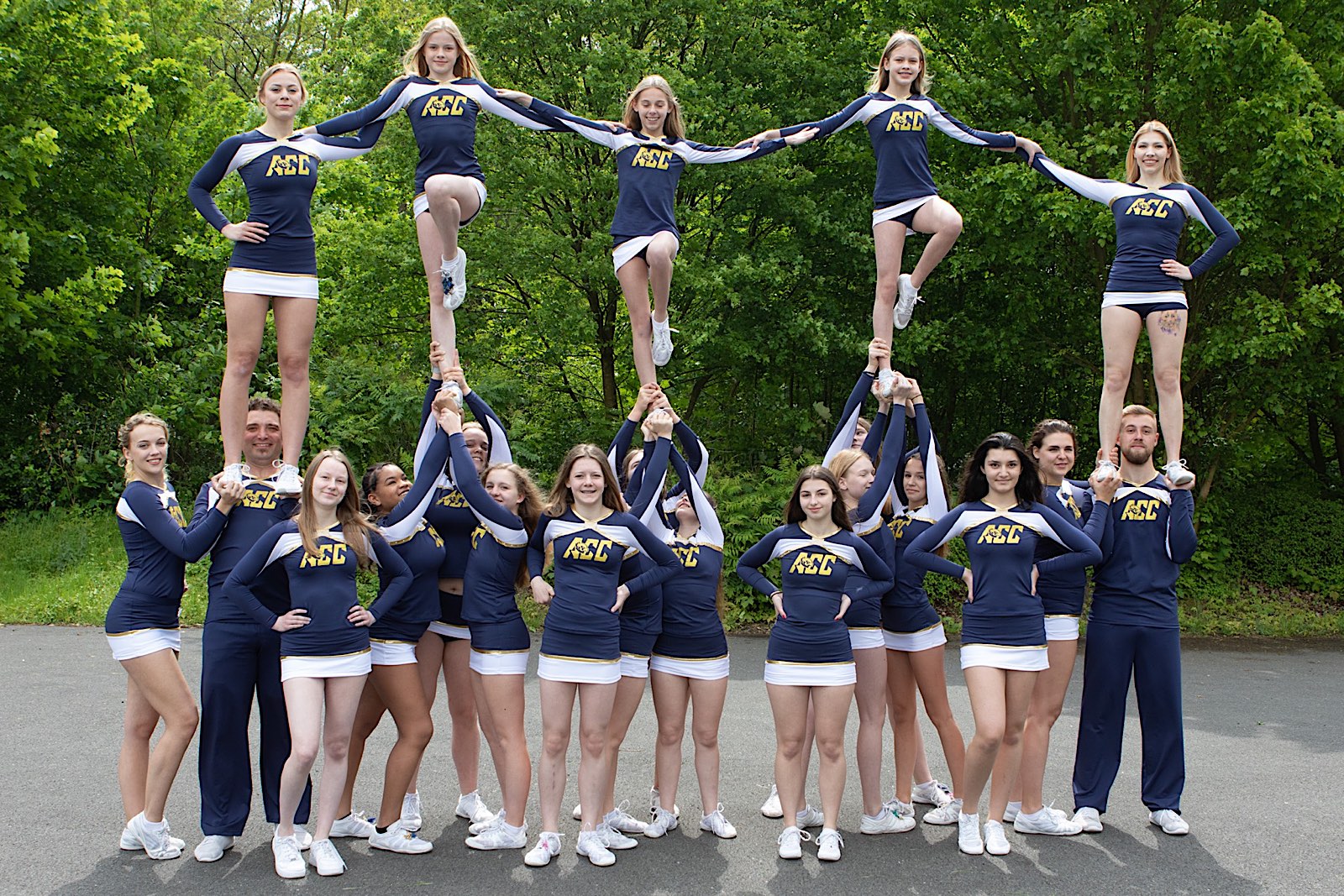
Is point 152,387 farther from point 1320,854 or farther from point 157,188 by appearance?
point 1320,854

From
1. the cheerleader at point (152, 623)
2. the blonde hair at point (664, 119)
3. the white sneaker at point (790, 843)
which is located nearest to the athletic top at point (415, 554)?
Result: the cheerleader at point (152, 623)

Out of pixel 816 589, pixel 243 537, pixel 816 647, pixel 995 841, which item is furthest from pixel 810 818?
pixel 243 537

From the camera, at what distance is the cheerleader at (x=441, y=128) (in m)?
5.97

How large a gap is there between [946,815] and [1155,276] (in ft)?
10.3

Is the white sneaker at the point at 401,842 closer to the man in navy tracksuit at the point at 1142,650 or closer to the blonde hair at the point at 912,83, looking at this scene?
the man in navy tracksuit at the point at 1142,650

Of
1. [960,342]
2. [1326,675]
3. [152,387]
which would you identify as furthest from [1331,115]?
[152,387]

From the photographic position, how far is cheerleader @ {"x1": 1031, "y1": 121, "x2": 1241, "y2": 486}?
605 centimetres

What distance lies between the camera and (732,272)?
40.4 ft

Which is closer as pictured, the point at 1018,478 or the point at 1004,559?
the point at 1004,559

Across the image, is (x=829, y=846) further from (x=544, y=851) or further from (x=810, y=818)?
(x=544, y=851)

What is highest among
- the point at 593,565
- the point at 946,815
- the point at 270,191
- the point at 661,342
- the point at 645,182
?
the point at 645,182

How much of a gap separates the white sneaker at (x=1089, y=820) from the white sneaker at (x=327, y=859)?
3.69 m

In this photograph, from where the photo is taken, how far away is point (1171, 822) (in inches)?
225

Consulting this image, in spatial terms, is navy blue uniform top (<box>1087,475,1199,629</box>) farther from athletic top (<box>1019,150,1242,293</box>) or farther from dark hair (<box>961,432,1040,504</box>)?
athletic top (<box>1019,150,1242,293</box>)
